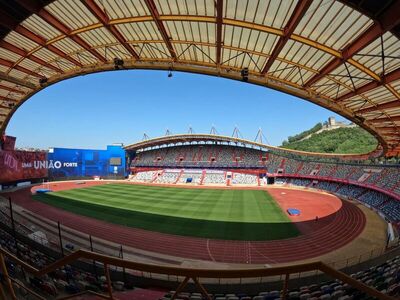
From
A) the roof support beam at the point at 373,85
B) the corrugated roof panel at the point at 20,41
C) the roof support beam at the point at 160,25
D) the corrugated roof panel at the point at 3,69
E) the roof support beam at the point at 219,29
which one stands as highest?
the corrugated roof panel at the point at 20,41

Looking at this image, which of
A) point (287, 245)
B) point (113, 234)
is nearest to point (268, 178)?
point (287, 245)

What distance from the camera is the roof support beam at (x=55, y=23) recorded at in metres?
8.11

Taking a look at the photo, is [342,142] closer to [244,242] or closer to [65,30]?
[244,242]

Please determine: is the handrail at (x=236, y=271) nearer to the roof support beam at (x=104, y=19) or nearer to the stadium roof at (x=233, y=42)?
the stadium roof at (x=233, y=42)

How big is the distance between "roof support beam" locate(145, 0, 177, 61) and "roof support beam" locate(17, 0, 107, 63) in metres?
3.87

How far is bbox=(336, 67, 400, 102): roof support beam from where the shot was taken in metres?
10.2

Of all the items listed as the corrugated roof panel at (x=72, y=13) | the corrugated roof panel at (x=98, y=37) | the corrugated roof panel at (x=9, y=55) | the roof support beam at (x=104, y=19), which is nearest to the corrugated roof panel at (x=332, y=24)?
the roof support beam at (x=104, y=19)

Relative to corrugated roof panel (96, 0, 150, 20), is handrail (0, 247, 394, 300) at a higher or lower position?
lower

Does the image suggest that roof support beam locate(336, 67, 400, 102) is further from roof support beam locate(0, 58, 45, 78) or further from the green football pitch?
roof support beam locate(0, 58, 45, 78)

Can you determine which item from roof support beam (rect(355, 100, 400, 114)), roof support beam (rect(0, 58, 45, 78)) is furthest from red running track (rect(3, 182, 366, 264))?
roof support beam (rect(0, 58, 45, 78))

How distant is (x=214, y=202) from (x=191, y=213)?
700 cm

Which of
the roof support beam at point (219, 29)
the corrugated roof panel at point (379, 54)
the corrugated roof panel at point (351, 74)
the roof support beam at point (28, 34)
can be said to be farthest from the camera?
the corrugated roof panel at point (351, 74)

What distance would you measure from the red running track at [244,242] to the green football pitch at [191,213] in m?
1.11

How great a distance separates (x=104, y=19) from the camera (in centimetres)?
1002
